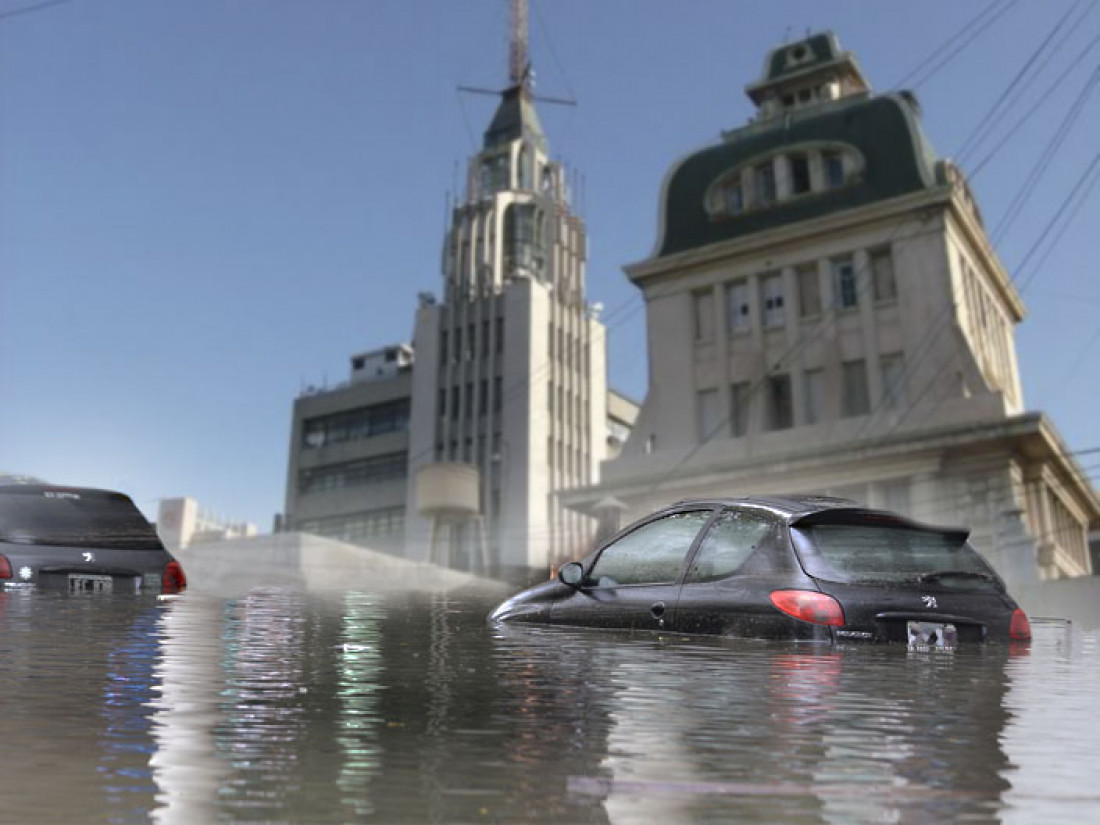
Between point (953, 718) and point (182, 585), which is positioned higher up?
point (182, 585)

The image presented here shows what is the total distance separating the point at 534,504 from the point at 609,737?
2427 inches

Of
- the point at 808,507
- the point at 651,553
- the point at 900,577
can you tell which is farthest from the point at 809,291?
the point at 900,577

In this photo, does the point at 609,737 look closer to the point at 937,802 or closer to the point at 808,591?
the point at 937,802

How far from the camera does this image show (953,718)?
12.5ft

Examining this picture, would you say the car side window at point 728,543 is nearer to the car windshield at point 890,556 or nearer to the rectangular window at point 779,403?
the car windshield at point 890,556

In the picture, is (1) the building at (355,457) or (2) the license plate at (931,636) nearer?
(2) the license plate at (931,636)

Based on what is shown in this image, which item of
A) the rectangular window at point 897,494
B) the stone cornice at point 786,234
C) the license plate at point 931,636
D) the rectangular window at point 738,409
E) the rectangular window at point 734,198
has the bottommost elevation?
the license plate at point 931,636

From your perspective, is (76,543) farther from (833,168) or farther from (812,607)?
(833,168)

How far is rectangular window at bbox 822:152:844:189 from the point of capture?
38.0 metres

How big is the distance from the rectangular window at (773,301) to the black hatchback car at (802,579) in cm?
3131

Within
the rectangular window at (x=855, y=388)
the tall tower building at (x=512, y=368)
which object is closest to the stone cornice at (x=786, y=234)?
the rectangular window at (x=855, y=388)

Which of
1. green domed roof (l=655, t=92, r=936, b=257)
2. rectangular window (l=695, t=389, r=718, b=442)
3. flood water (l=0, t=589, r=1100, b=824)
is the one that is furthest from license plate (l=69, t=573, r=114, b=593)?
green domed roof (l=655, t=92, r=936, b=257)

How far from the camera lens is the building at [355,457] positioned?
72.4m

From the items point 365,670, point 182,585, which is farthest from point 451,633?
point 182,585
